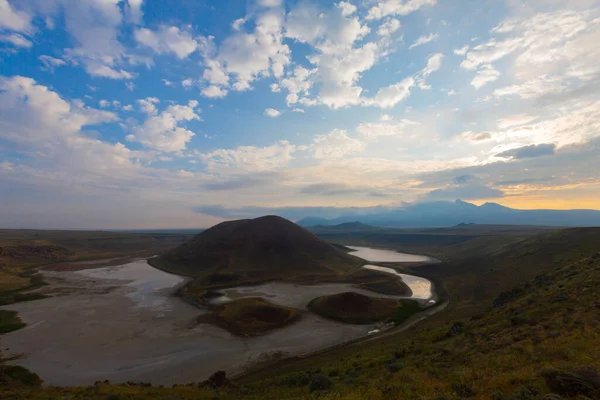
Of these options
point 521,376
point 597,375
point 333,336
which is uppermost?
point 597,375

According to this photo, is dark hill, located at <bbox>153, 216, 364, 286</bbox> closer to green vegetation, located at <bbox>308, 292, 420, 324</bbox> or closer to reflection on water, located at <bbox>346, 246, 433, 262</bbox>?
reflection on water, located at <bbox>346, 246, 433, 262</bbox>

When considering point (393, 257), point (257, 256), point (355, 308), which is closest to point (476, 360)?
point (355, 308)

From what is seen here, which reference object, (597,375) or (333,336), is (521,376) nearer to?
(597,375)

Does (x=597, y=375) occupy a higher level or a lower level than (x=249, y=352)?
higher

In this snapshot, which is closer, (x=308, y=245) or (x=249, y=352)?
(x=249, y=352)

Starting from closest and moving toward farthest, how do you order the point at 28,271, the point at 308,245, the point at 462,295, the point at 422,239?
the point at 462,295, the point at 28,271, the point at 308,245, the point at 422,239

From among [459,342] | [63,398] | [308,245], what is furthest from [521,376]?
[308,245]
